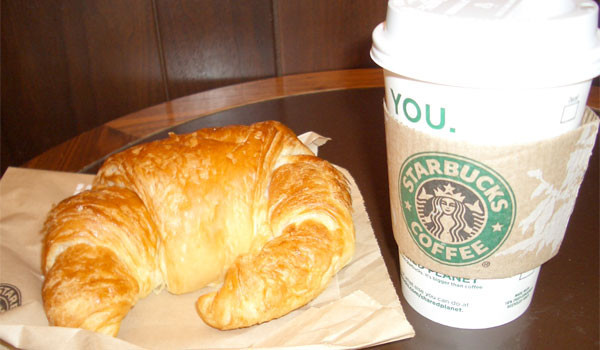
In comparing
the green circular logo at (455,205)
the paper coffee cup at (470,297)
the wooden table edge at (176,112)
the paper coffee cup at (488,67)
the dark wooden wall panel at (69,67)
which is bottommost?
the dark wooden wall panel at (69,67)

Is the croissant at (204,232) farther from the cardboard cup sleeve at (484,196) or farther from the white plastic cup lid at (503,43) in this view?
the white plastic cup lid at (503,43)

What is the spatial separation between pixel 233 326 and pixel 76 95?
5.66 ft

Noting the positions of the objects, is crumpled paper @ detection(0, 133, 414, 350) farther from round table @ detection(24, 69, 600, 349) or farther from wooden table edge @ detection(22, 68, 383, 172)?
wooden table edge @ detection(22, 68, 383, 172)

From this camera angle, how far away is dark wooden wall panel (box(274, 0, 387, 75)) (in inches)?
89.2

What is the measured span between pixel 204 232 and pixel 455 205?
1.25 ft

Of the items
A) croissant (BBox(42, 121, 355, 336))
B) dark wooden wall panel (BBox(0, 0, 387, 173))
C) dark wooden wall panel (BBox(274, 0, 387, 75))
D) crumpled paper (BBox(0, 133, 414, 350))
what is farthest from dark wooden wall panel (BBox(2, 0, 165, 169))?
croissant (BBox(42, 121, 355, 336))

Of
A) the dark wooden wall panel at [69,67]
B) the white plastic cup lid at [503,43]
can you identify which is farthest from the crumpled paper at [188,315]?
the dark wooden wall panel at [69,67]

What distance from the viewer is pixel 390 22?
609mm

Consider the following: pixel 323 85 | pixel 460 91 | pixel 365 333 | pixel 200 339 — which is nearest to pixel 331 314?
pixel 365 333

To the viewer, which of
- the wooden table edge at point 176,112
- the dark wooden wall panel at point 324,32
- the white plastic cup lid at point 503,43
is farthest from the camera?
the dark wooden wall panel at point 324,32

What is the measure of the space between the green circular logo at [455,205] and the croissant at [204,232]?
164mm

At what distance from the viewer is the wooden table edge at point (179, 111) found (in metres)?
1.18

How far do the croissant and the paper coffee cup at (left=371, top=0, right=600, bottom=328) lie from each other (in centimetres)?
22

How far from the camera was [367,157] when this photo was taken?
1146 millimetres
